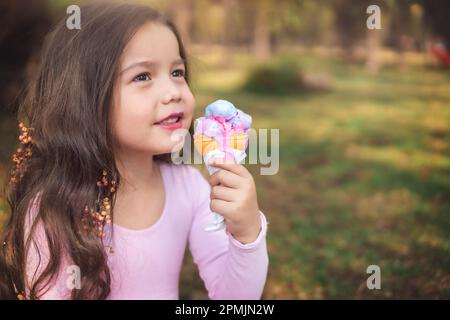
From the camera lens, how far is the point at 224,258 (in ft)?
6.18

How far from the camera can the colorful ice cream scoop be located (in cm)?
150

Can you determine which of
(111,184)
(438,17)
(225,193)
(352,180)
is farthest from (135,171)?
(438,17)

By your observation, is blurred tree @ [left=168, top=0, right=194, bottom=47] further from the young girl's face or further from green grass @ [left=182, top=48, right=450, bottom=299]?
the young girl's face

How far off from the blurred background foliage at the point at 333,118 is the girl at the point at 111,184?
0.53 meters

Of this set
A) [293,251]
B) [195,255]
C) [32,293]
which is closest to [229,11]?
[293,251]

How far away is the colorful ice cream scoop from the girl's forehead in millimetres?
256

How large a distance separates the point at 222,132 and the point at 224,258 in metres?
0.59

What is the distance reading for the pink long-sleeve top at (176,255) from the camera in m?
1.71

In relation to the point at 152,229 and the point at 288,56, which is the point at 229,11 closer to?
the point at 288,56

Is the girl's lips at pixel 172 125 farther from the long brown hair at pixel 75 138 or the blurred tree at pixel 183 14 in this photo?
the blurred tree at pixel 183 14

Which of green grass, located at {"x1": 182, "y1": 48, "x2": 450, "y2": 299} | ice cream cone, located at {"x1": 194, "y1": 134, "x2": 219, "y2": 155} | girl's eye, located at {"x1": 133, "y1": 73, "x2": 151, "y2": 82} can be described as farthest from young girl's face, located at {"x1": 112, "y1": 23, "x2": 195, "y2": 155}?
green grass, located at {"x1": 182, "y1": 48, "x2": 450, "y2": 299}

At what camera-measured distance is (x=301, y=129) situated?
3902 mm

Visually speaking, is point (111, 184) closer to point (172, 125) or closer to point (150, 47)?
point (172, 125)

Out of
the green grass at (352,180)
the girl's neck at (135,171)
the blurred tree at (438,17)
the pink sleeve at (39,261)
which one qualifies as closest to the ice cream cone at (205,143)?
the girl's neck at (135,171)
